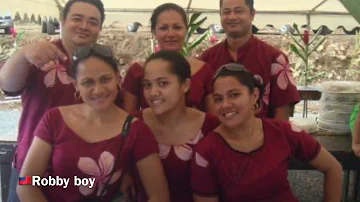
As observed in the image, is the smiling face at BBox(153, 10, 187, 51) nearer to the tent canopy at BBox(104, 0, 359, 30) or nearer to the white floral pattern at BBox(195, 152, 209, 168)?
the white floral pattern at BBox(195, 152, 209, 168)

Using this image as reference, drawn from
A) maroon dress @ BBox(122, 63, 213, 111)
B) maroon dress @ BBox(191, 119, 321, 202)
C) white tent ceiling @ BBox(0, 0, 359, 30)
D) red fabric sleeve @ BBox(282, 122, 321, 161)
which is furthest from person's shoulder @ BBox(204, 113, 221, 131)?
white tent ceiling @ BBox(0, 0, 359, 30)

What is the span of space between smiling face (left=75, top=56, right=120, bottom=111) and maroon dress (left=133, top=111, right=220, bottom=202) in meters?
0.32

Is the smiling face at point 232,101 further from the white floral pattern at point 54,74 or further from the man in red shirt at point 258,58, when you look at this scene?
the white floral pattern at point 54,74

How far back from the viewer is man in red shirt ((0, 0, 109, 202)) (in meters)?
1.72

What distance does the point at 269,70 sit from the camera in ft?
7.22

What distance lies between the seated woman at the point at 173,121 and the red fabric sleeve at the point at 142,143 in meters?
0.10

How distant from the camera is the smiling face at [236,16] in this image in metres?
2.15

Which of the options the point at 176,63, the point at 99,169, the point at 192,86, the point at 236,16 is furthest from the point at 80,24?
the point at 236,16

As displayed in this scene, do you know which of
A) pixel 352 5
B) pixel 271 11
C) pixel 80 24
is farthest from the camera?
pixel 271 11

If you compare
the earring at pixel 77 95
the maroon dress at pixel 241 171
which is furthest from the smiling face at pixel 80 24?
the maroon dress at pixel 241 171

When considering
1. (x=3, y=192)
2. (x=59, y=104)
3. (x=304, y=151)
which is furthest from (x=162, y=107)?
(x=3, y=192)

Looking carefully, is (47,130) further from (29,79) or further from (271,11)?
(271,11)

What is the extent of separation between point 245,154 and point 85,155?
654 millimetres

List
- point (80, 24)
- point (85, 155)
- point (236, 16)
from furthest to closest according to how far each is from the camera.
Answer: point (236, 16), point (80, 24), point (85, 155)
